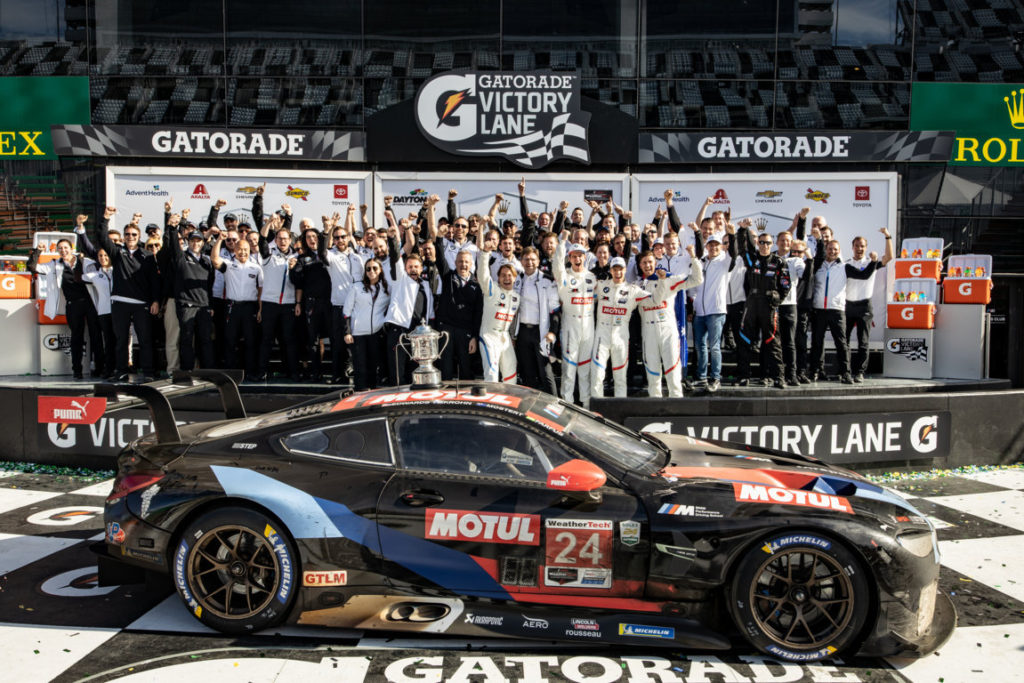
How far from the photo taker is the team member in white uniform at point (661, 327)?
26.1 ft

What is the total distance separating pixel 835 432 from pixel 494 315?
374 cm

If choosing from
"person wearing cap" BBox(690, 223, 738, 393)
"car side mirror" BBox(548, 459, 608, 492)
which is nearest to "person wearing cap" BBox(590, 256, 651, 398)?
"person wearing cap" BBox(690, 223, 738, 393)

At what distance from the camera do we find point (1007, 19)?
14.2 m

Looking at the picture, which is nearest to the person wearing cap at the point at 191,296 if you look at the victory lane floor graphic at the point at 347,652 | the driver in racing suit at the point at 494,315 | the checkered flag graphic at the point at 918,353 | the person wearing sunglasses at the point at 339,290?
the person wearing sunglasses at the point at 339,290

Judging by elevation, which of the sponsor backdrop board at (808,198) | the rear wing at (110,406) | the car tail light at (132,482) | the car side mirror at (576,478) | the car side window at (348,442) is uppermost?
the sponsor backdrop board at (808,198)

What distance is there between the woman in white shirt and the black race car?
157 inches

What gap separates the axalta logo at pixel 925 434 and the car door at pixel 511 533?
208 inches

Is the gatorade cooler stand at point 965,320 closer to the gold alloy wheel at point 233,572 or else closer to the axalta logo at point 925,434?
the axalta logo at point 925,434

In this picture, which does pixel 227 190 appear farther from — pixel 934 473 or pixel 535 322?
pixel 934 473

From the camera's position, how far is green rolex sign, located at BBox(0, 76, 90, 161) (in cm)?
1320

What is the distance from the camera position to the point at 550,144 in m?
12.5

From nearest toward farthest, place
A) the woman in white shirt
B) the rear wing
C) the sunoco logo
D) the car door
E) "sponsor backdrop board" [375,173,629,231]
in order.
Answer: the car door
the rear wing
the woman in white shirt
the sunoco logo
"sponsor backdrop board" [375,173,629,231]

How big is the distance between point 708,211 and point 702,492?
31.1ft

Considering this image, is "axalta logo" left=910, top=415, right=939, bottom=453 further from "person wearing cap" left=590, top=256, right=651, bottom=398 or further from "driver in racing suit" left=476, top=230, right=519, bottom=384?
"driver in racing suit" left=476, top=230, right=519, bottom=384
